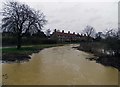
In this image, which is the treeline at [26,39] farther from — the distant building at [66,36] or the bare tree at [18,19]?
the distant building at [66,36]

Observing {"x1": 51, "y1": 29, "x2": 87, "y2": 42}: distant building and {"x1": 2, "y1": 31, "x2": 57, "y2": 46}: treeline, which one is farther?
{"x1": 51, "y1": 29, "x2": 87, "y2": 42}: distant building

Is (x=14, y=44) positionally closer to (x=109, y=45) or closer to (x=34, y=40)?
(x=34, y=40)

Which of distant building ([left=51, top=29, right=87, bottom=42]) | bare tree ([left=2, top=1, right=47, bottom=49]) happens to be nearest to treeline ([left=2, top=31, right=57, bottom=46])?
bare tree ([left=2, top=1, right=47, bottom=49])

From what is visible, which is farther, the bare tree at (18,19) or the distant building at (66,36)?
the distant building at (66,36)

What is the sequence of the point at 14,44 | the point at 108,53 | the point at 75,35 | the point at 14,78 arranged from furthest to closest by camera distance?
the point at 75,35
the point at 14,44
the point at 108,53
the point at 14,78

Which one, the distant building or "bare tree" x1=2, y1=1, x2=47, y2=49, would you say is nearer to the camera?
"bare tree" x1=2, y1=1, x2=47, y2=49

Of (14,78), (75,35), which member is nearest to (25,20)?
(14,78)

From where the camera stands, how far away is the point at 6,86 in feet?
38.4

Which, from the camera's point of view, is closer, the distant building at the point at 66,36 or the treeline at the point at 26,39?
the treeline at the point at 26,39

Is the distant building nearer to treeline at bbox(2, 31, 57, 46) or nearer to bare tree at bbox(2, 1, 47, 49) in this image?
treeline at bbox(2, 31, 57, 46)

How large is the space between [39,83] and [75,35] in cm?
9967

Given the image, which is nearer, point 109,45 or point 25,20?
point 109,45

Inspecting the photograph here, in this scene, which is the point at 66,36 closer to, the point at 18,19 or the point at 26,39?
the point at 26,39

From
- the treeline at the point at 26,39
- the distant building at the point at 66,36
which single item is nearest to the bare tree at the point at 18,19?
the treeline at the point at 26,39
